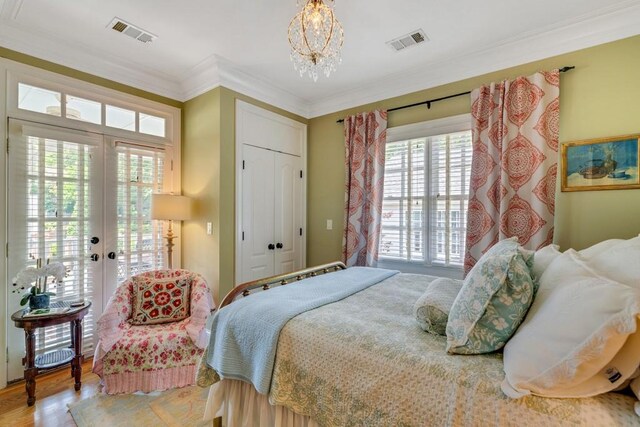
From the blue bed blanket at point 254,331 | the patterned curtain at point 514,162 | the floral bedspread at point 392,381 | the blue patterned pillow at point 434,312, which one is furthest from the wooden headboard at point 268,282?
the patterned curtain at point 514,162

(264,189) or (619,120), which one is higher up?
(619,120)

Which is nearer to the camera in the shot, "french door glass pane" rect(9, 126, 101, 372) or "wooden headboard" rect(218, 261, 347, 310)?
"wooden headboard" rect(218, 261, 347, 310)

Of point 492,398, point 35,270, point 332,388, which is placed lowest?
point 332,388

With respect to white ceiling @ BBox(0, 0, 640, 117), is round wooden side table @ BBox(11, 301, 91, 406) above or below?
below

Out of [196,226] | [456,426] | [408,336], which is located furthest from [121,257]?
[456,426]

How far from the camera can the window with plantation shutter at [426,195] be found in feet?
9.68

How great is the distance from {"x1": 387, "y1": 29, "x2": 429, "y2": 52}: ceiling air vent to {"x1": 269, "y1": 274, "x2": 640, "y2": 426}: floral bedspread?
2.20 meters

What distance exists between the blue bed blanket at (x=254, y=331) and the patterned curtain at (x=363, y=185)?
1564mm

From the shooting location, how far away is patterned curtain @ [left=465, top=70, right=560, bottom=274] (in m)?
2.44

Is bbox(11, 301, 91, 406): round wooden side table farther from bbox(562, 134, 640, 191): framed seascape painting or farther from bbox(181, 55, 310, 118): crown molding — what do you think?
bbox(562, 134, 640, 191): framed seascape painting

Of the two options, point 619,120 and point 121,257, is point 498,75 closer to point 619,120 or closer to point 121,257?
point 619,120

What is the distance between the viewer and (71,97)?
273cm

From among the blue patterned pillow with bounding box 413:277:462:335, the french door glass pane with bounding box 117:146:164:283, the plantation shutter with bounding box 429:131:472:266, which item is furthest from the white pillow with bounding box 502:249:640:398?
the french door glass pane with bounding box 117:146:164:283

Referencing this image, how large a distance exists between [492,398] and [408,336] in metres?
0.40
